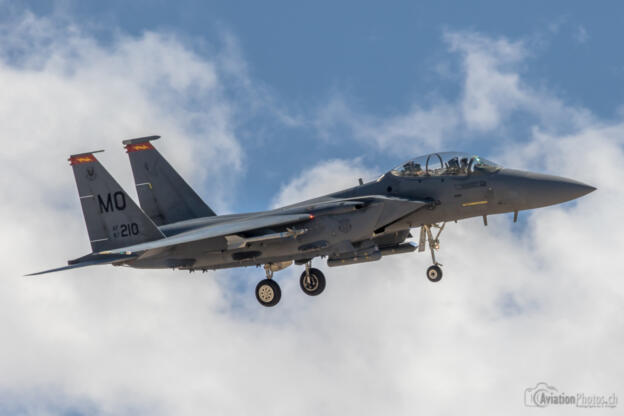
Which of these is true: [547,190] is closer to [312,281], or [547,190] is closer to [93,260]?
[312,281]

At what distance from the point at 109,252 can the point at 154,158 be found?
26.2ft

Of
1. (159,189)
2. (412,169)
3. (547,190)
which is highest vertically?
(159,189)

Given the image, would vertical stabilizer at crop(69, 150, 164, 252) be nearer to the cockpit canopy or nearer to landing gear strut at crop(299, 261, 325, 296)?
landing gear strut at crop(299, 261, 325, 296)

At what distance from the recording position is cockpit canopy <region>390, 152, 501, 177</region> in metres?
26.2

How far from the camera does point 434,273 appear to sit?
88.2 feet

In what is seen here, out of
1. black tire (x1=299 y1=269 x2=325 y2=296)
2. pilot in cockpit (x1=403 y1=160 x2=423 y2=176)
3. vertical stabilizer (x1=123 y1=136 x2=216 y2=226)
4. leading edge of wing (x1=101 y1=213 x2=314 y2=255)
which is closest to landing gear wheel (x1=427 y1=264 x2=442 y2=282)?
pilot in cockpit (x1=403 y1=160 x2=423 y2=176)

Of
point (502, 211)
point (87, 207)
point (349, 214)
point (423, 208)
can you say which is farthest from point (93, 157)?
point (502, 211)

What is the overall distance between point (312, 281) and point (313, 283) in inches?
2.5

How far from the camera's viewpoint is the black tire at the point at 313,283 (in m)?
27.3

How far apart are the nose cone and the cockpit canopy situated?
89 centimetres

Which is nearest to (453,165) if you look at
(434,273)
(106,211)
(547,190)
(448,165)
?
(448,165)

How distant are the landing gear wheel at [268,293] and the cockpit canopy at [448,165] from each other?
4765 millimetres

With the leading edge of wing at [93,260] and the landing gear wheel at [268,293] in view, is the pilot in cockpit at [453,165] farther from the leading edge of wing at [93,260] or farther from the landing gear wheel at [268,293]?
the leading edge of wing at [93,260]

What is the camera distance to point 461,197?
26.1 metres
